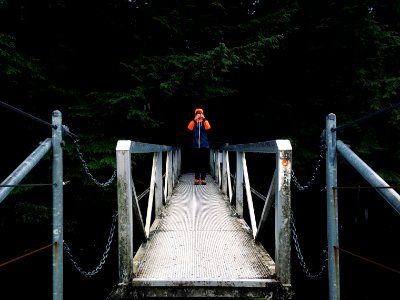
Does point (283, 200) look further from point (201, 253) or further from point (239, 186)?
point (239, 186)

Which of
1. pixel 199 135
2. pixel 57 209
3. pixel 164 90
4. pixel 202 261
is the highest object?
pixel 164 90

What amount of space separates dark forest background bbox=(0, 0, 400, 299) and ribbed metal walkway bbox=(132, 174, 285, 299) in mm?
2113

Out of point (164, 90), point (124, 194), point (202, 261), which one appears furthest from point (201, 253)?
point (164, 90)

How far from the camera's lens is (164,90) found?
7.33 m

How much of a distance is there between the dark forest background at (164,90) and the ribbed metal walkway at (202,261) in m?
2.11

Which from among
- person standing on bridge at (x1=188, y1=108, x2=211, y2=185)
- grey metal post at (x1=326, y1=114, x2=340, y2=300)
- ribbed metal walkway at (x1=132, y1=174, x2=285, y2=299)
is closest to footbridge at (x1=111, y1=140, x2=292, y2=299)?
ribbed metal walkway at (x1=132, y1=174, x2=285, y2=299)

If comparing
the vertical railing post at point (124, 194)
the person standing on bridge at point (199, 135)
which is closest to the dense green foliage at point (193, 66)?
the person standing on bridge at point (199, 135)

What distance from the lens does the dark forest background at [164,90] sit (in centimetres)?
744

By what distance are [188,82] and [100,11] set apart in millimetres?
3267

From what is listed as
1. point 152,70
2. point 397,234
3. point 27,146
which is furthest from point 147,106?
point 397,234

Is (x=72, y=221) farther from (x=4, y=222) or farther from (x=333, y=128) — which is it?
(x=333, y=128)

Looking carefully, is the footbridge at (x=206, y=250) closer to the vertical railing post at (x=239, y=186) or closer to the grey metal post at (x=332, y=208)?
the grey metal post at (x=332, y=208)

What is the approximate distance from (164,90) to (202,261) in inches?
183

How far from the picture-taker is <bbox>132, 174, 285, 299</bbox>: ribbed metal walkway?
284cm
